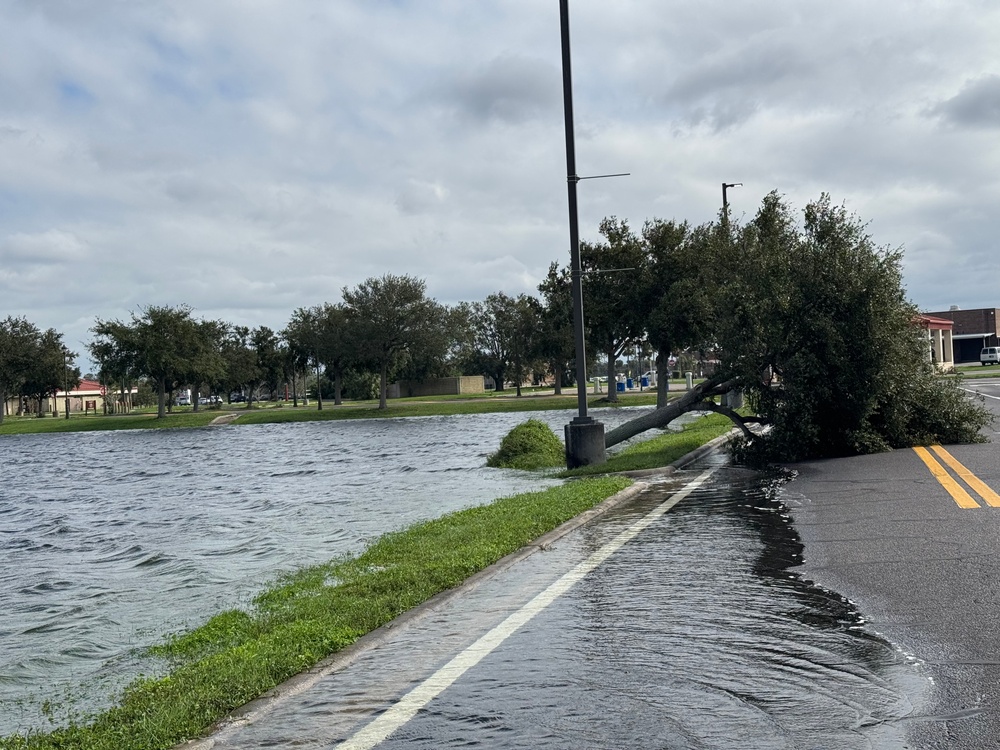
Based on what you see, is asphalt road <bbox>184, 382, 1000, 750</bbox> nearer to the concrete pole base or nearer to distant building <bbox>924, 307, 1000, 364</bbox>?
the concrete pole base

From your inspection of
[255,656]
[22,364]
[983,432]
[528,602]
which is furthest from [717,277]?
[22,364]

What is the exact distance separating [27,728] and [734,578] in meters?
5.32

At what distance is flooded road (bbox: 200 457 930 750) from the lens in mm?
4926

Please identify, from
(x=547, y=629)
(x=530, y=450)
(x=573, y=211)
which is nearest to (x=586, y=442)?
(x=573, y=211)

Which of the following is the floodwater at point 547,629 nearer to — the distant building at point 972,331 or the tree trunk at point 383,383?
the tree trunk at point 383,383

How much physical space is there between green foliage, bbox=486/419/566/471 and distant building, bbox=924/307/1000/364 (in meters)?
97.7

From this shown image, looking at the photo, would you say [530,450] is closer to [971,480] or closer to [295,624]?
[971,480]

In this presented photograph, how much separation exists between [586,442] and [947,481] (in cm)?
761

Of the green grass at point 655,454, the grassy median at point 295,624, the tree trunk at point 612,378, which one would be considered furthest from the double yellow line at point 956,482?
the tree trunk at point 612,378

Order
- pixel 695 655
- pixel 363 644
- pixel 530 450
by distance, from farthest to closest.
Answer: pixel 530 450, pixel 363 644, pixel 695 655

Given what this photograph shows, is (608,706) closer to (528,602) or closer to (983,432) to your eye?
(528,602)

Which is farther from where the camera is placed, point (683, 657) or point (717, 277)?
point (717, 277)

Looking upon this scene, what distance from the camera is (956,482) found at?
45.2ft

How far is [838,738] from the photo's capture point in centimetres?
470
